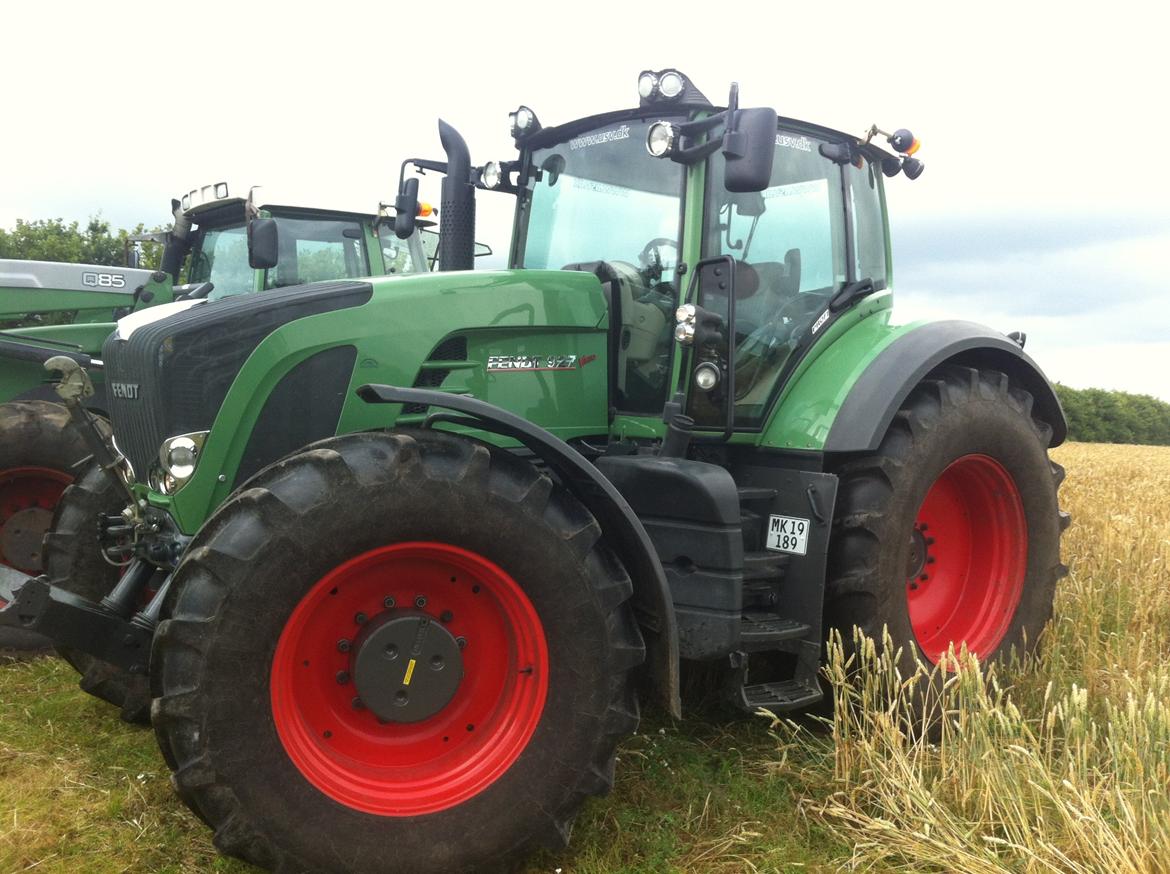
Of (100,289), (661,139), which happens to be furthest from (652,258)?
(100,289)

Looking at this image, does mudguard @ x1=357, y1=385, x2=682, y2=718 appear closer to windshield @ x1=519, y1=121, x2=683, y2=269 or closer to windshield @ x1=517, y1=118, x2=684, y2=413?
windshield @ x1=517, y1=118, x2=684, y2=413

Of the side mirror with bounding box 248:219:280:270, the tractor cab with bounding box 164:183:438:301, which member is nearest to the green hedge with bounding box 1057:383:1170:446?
the tractor cab with bounding box 164:183:438:301

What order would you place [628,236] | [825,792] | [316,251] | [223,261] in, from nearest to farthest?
[825,792] < [628,236] < [316,251] < [223,261]

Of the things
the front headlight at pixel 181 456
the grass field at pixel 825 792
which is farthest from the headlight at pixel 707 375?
the front headlight at pixel 181 456

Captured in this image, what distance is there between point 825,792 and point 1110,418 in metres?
37.5

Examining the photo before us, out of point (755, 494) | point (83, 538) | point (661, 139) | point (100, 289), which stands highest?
point (661, 139)

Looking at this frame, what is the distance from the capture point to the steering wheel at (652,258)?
3780mm

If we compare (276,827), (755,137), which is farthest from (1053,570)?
(276,827)

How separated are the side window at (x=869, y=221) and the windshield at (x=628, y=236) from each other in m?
0.99

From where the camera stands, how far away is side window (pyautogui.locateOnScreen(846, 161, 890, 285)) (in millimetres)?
4277

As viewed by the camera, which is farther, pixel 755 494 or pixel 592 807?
pixel 755 494

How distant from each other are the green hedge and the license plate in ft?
113

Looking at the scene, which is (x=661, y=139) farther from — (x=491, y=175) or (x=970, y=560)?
(x=970, y=560)

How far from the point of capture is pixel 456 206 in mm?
4273
